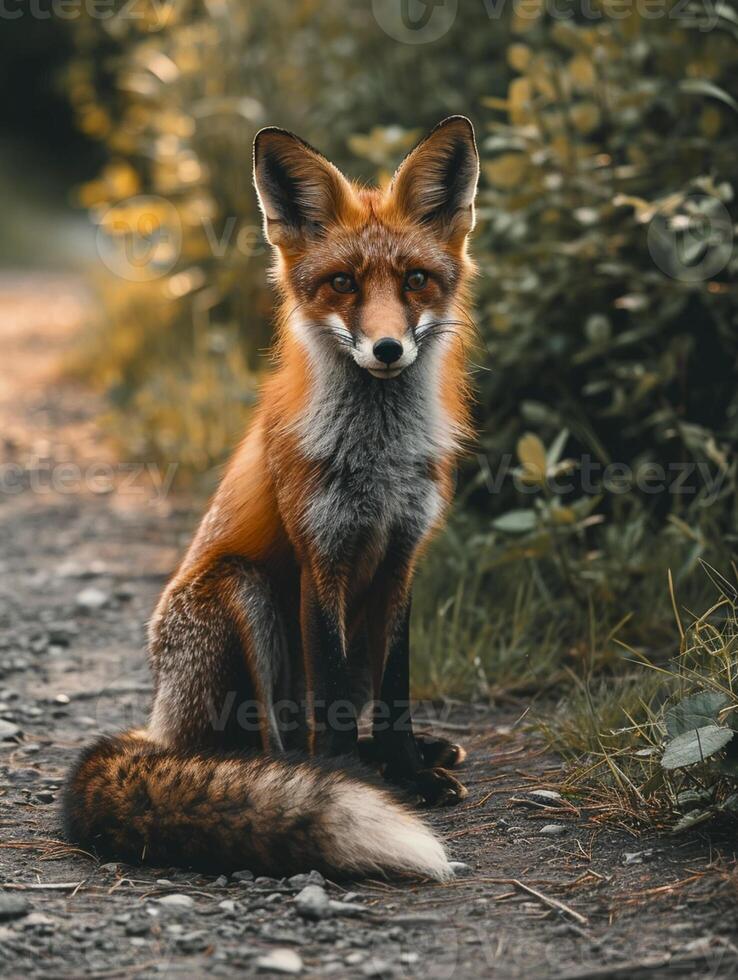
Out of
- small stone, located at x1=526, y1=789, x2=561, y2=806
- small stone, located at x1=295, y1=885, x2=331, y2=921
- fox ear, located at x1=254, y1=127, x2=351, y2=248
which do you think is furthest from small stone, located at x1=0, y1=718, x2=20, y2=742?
fox ear, located at x1=254, y1=127, x2=351, y2=248

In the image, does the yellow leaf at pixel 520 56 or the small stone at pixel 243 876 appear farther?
the yellow leaf at pixel 520 56

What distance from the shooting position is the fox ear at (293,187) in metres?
3.12

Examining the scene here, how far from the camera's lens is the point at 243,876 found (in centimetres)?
276

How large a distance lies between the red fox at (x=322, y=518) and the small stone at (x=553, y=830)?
32 cm

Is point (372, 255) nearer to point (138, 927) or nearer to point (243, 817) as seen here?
point (243, 817)

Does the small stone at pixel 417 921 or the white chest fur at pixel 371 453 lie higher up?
the white chest fur at pixel 371 453

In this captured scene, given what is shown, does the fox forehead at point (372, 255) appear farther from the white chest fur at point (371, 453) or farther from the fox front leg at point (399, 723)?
the fox front leg at point (399, 723)

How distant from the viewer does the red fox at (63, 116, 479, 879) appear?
115 inches

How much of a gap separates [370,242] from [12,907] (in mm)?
1790

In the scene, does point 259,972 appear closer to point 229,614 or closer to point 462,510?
point 229,614

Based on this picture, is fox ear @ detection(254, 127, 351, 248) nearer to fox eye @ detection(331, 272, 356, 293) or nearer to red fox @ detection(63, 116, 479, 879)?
red fox @ detection(63, 116, 479, 879)

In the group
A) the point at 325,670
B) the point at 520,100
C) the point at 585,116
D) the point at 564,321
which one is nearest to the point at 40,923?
the point at 325,670

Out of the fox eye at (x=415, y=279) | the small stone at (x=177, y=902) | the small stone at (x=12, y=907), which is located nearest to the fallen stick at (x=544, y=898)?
the small stone at (x=177, y=902)

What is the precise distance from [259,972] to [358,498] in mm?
1264
